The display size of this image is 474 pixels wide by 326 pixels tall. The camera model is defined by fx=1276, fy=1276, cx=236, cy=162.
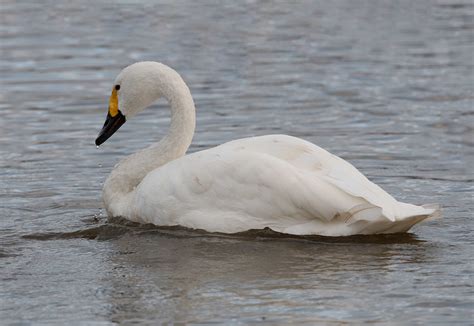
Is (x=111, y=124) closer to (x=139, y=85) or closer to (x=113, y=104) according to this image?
(x=113, y=104)

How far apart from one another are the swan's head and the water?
87 centimetres

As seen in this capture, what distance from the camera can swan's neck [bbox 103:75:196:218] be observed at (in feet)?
31.7

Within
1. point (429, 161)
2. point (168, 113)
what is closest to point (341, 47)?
point (168, 113)

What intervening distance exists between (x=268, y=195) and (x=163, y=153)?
137 centimetres

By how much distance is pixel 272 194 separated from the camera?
8625mm

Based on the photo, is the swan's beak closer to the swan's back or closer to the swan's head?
the swan's head

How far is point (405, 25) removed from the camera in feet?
59.4

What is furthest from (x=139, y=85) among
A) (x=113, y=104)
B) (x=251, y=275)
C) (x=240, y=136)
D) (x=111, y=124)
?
(x=240, y=136)

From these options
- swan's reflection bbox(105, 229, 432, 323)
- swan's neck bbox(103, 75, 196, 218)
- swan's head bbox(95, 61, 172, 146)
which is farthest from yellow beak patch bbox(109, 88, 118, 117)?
swan's reflection bbox(105, 229, 432, 323)

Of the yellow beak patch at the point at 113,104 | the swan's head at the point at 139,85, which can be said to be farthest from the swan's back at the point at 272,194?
the yellow beak patch at the point at 113,104

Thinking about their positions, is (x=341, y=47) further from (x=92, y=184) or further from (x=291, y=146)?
(x=291, y=146)

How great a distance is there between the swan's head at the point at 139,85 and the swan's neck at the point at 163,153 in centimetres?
8

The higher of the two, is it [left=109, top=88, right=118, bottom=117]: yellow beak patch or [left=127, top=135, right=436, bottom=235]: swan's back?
[left=109, top=88, right=118, bottom=117]: yellow beak patch

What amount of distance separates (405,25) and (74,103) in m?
6.00
